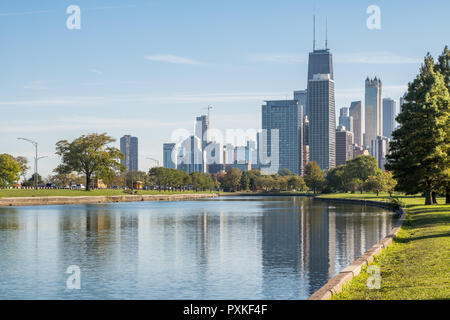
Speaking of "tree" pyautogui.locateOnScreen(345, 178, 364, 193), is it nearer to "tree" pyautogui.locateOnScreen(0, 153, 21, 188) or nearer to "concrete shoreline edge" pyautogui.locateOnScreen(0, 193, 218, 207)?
"concrete shoreline edge" pyautogui.locateOnScreen(0, 193, 218, 207)

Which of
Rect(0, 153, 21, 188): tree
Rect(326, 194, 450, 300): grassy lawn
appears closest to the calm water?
Rect(326, 194, 450, 300): grassy lawn

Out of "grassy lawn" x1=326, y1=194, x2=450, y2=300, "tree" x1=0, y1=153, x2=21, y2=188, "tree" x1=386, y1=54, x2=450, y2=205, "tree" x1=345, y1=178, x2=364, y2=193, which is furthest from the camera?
"tree" x1=345, y1=178, x2=364, y2=193

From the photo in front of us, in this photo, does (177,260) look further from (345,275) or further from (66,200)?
(66,200)

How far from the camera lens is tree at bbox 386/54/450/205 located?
56.0 m

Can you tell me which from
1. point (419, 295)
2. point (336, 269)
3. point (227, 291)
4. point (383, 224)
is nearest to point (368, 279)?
point (419, 295)

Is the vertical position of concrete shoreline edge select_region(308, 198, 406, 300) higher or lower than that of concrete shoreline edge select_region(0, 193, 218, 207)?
higher

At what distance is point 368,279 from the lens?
827 inches

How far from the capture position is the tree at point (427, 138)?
56.0m

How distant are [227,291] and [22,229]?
34.9 m

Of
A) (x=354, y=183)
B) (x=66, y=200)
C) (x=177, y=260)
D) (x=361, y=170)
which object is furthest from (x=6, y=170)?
(x=177, y=260)
